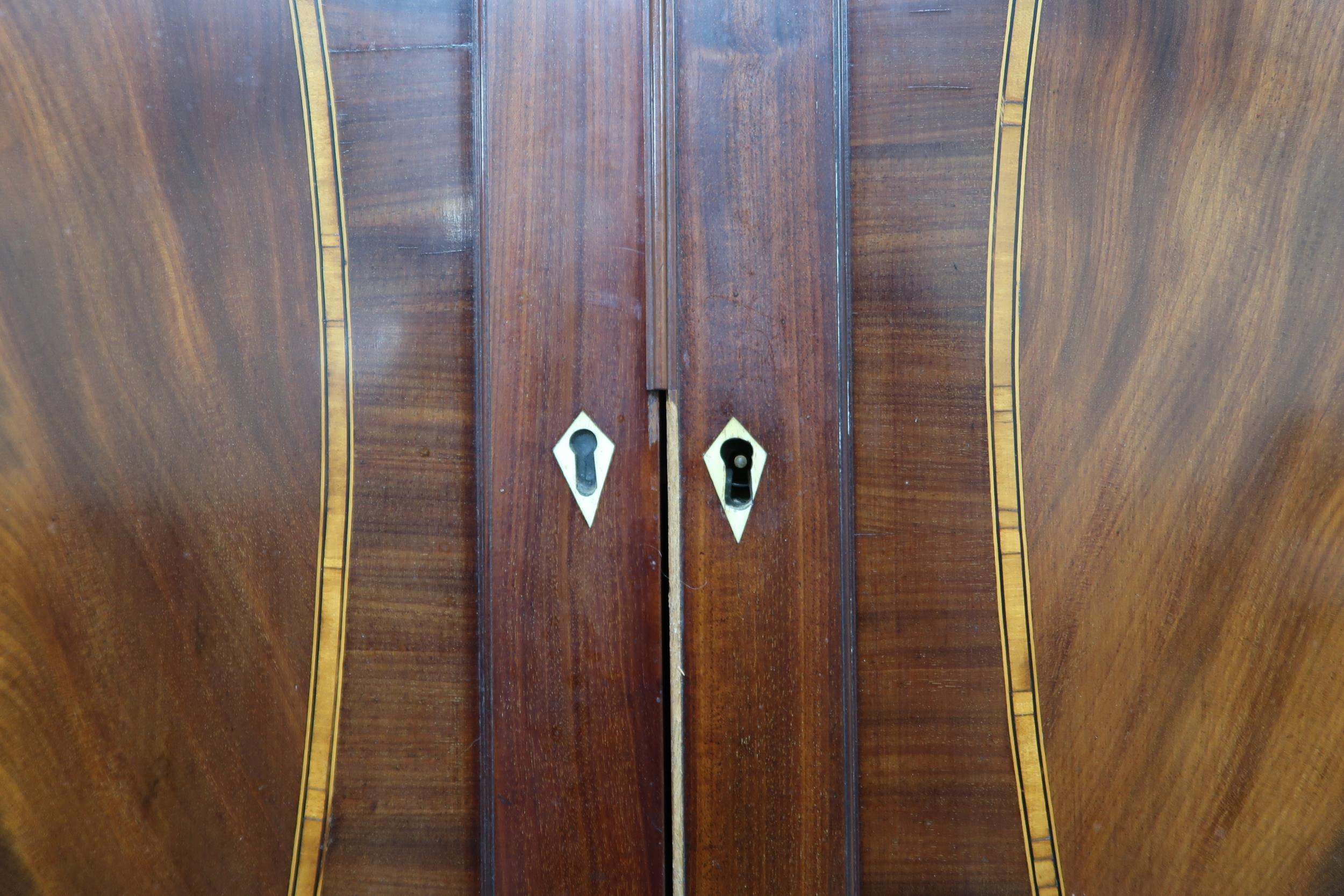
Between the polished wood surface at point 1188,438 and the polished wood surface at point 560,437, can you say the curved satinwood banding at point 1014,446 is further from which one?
the polished wood surface at point 560,437

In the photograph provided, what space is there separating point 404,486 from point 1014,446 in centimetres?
41

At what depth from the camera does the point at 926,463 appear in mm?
593

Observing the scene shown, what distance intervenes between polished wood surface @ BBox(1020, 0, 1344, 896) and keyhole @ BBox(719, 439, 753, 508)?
0.19 m

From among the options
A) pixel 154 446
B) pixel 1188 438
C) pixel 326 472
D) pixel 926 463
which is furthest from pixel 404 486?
pixel 1188 438

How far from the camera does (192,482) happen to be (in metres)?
0.58

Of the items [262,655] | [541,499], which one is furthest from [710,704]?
[262,655]

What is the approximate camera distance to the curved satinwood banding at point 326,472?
59 cm

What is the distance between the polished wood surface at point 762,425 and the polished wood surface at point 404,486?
0.49 ft

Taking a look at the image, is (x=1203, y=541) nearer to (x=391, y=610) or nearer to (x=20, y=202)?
(x=391, y=610)

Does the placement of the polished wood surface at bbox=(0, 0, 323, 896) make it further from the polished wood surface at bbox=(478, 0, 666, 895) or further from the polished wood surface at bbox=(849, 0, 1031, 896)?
the polished wood surface at bbox=(849, 0, 1031, 896)

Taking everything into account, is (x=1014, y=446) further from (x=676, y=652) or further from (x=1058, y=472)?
(x=676, y=652)

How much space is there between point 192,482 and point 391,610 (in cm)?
15

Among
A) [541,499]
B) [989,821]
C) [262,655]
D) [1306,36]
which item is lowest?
[989,821]

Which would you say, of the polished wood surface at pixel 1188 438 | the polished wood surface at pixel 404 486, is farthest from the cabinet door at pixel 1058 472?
the polished wood surface at pixel 404 486
